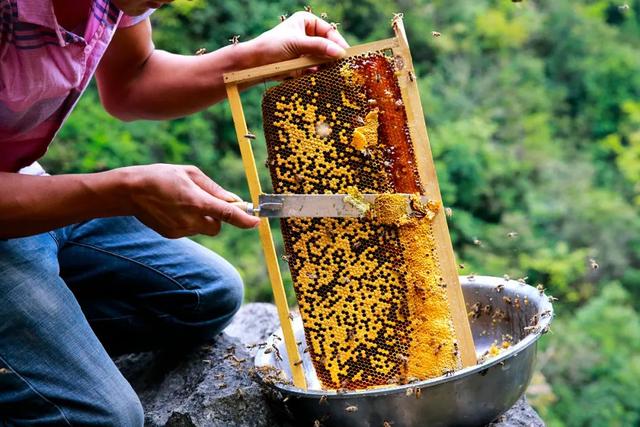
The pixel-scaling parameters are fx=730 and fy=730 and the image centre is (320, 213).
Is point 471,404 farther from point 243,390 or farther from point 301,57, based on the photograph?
point 301,57

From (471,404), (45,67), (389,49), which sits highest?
(45,67)

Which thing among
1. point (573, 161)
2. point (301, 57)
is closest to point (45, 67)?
point (301, 57)

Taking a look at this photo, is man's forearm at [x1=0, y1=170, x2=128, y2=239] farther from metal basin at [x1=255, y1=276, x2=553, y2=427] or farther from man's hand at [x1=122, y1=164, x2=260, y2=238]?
metal basin at [x1=255, y1=276, x2=553, y2=427]

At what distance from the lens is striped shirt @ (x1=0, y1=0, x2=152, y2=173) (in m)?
2.02

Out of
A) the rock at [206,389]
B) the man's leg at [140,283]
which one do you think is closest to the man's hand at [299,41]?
the man's leg at [140,283]

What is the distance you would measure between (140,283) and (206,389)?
1.50 ft

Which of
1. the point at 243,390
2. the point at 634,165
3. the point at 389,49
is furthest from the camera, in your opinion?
the point at 634,165

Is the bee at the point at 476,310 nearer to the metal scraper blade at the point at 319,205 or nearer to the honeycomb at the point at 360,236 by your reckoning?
the honeycomb at the point at 360,236

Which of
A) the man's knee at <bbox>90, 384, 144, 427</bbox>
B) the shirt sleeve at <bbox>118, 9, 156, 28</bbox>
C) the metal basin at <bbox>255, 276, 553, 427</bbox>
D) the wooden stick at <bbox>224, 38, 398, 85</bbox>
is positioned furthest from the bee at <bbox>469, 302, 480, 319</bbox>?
the shirt sleeve at <bbox>118, 9, 156, 28</bbox>

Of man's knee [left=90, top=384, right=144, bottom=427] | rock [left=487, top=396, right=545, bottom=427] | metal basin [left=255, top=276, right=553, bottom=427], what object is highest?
man's knee [left=90, top=384, right=144, bottom=427]

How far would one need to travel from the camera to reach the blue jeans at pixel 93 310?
2.12 meters

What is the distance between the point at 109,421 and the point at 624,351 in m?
9.64

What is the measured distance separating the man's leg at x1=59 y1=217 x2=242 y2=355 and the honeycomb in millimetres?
511

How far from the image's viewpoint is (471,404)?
89.0 inches
